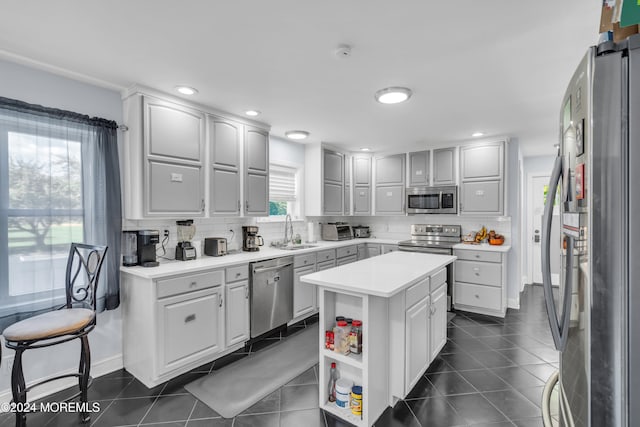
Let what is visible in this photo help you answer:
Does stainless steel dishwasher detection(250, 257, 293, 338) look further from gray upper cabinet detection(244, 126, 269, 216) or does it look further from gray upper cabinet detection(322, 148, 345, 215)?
gray upper cabinet detection(322, 148, 345, 215)

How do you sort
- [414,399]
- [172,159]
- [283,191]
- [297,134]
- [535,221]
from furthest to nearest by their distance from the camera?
1. [535,221]
2. [283,191]
3. [297,134]
4. [172,159]
5. [414,399]

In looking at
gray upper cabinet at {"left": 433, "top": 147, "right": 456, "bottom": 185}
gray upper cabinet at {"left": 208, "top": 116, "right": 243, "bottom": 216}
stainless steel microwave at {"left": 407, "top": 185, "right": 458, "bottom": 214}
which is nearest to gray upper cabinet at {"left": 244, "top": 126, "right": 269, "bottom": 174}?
gray upper cabinet at {"left": 208, "top": 116, "right": 243, "bottom": 216}

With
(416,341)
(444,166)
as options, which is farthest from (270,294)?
(444,166)

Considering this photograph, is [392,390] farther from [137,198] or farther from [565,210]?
[137,198]

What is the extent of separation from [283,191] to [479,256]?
9.53 ft

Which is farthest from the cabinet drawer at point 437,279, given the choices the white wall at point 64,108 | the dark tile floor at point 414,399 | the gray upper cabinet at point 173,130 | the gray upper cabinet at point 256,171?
the white wall at point 64,108

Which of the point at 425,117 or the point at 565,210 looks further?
the point at 425,117

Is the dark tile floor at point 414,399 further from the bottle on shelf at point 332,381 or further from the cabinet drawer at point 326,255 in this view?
the cabinet drawer at point 326,255

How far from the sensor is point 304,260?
3867 millimetres

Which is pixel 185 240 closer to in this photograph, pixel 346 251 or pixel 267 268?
pixel 267 268

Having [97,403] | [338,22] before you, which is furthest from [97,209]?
[338,22]

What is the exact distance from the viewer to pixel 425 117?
137 inches

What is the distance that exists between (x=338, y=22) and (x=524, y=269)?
224 inches

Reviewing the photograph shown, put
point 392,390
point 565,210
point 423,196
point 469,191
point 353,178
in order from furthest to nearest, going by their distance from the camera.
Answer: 1. point 353,178
2. point 423,196
3. point 469,191
4. point 392,390
5. point 565,210
